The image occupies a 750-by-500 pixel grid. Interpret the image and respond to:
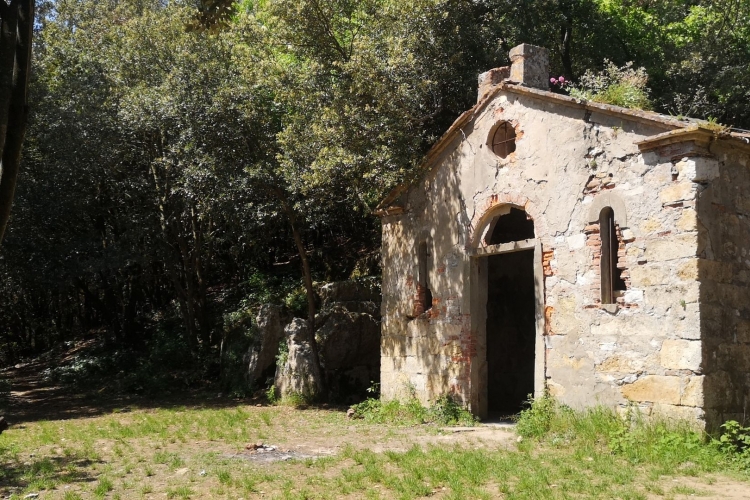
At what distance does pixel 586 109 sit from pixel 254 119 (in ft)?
24.0

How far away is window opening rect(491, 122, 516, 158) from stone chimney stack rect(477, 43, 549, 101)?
675mm

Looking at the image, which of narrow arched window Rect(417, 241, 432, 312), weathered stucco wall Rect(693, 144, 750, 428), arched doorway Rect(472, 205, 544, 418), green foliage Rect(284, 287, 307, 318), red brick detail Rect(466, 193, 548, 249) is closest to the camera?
weathered stucco wall Rect(693, 144, 750, 428)

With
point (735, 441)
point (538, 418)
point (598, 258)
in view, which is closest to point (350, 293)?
point (538, 418)

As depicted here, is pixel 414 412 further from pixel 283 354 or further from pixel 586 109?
pixel 586 109

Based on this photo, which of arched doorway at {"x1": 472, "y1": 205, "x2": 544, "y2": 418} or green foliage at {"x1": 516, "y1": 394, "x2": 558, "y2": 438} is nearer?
green foliage at {"x1": 516, "y1": 394, "x2": 558, "y2": 438}

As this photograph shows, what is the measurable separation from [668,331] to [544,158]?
3.17 metres

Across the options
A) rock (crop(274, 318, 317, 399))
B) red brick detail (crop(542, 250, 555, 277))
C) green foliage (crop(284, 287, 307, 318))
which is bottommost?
rock (crop(274, 318, 317, 399))

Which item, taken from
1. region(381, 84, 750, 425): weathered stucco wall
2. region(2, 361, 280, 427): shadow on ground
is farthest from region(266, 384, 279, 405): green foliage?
region(381, 84, 750, 425): weathered stucco wall

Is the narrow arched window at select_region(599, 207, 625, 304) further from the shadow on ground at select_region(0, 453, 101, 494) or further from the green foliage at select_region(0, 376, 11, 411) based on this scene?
the green foliage at select_region(0, 376, 11, 411)

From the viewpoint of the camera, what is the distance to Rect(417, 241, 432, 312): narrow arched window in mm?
13192

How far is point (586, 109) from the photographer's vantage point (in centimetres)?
1032

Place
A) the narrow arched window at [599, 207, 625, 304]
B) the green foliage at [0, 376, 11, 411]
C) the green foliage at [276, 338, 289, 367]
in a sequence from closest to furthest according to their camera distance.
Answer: the narrow arched window at [599, 207, 625, 304] < the green foliage at [276, 338, 289, 367] < the green foliage at [0, 376, 11, 411]

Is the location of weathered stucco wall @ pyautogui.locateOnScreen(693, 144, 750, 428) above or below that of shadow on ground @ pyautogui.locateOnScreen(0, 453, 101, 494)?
above

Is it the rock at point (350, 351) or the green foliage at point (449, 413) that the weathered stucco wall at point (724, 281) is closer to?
the green foliage at point (449, 413)
